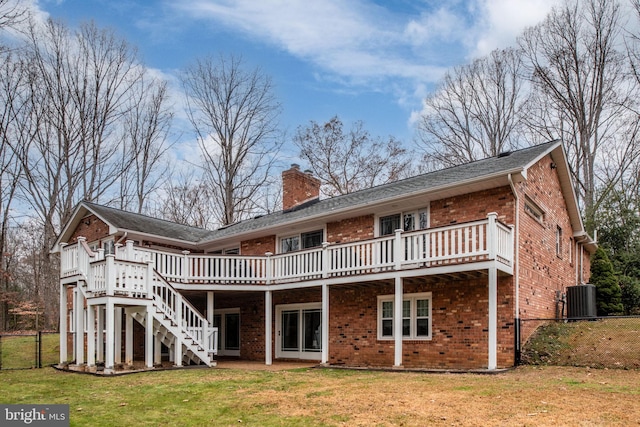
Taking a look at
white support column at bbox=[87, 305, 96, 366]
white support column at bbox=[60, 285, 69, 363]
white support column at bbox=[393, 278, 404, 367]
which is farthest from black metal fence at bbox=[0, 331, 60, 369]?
white support column at bbox=[393, 278, 404, 367]

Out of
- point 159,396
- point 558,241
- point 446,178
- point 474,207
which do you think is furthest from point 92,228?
point 558,241

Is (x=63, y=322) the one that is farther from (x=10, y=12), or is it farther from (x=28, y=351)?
(x=10, y=12)

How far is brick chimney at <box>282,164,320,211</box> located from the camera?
70.8ft

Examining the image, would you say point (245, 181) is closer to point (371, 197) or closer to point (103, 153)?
point (103, 153)

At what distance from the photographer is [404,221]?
50.9 ft

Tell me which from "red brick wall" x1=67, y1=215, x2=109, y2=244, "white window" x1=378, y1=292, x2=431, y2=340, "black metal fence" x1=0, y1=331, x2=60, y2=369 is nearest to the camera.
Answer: "white window" x1=378, y1=292, x2=431, y2=340

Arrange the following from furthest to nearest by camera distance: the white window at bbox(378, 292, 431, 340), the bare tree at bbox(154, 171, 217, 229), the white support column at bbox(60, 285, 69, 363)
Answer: the bare tree at bbox(154, 171, 217, 229) < the white support column at bbox(60, 285, 69, 363) < the white window at bbox(378, 292, 431, 340)

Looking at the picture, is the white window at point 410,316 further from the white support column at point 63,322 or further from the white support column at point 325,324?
the white support column at point 63,322

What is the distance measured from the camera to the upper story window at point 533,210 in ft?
47.3

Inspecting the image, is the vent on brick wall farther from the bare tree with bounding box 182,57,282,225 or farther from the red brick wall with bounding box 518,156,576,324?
the bare tree with bounding box 182,57,282,225

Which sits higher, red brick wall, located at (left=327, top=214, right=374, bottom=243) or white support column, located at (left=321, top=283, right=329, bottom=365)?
red brick wall, located at (left=327, top=214, right=374, bottom=243)

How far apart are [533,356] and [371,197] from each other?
6.39 m

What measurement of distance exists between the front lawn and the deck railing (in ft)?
8.73

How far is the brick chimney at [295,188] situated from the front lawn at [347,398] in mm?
9905
